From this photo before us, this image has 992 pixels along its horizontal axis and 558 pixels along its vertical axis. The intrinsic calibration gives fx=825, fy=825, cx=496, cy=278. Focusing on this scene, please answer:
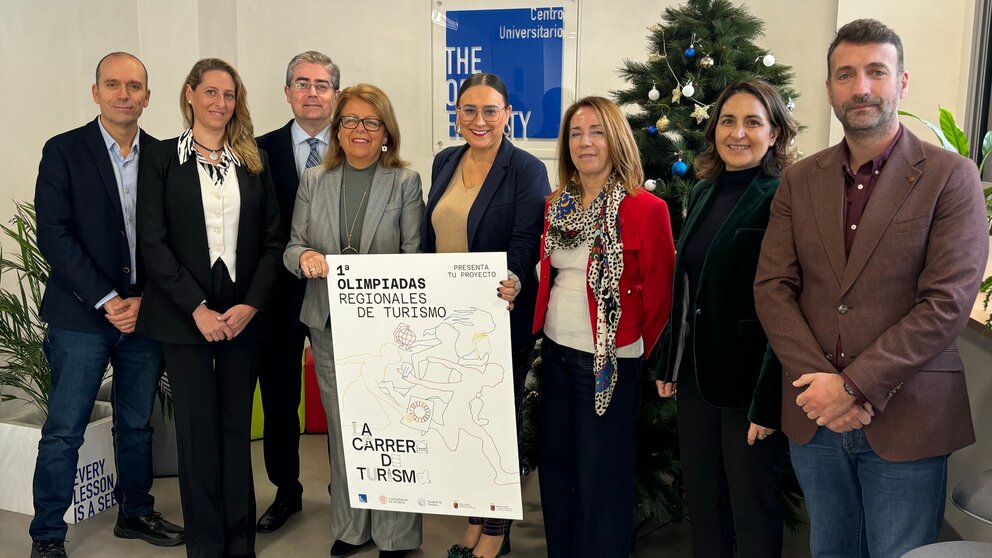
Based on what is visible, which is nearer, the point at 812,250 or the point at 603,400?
the point at 812,250

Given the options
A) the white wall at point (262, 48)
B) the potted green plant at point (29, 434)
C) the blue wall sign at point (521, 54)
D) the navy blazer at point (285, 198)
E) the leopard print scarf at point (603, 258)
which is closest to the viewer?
the leopard print scarf at point (603, 258)

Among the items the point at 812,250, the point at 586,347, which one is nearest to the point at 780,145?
the point at 812,250

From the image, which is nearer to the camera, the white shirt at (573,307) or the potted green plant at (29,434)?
the white shirt at (573,307)

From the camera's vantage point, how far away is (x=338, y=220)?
117 inches

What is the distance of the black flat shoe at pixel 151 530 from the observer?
3406mm

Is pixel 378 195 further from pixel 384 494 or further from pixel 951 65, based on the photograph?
pixel 951 65

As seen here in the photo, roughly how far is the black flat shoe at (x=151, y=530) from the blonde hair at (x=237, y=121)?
5.12 feet

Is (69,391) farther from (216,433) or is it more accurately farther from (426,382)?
(426,382)

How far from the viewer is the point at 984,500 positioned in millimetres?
1386

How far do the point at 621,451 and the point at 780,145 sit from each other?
42.5 inches

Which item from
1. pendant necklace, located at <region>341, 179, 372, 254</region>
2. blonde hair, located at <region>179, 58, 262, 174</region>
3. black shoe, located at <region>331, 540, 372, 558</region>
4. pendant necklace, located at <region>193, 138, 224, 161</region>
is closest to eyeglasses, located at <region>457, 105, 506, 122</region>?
pendant necklace, located at <region>341, 179, 372, 254</region>

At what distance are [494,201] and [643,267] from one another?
589mm

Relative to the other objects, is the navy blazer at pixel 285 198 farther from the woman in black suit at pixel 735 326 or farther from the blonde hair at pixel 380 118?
the woman in black suit at pixel 735 326

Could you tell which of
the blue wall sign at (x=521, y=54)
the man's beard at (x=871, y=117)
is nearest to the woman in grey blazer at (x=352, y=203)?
the man's beard at (x=871, y=117)
